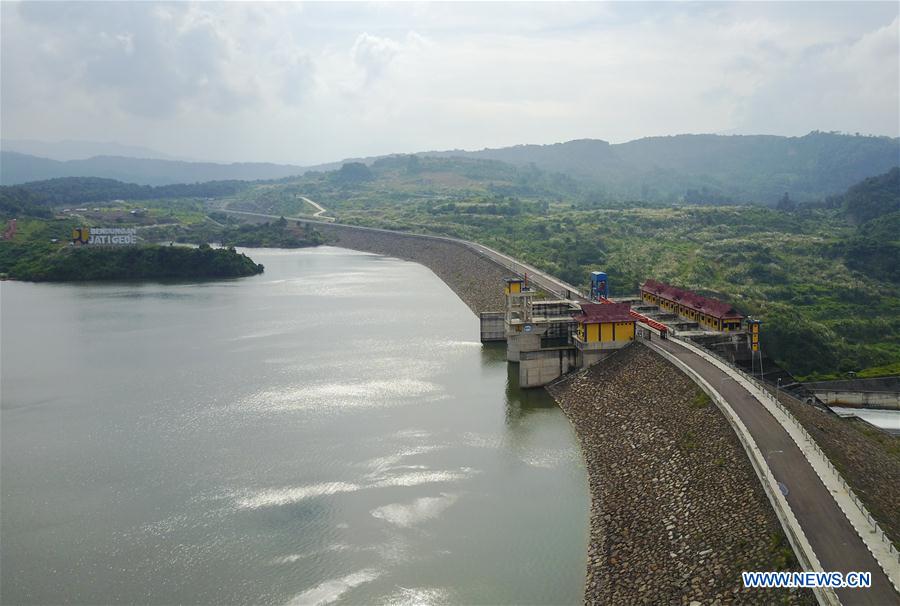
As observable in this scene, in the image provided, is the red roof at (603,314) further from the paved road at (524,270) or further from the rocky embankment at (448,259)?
the rocky embankment at (448,259)

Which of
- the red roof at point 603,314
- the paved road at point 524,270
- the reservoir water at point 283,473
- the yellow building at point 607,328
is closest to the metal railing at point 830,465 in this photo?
the yellow building at point 607,328

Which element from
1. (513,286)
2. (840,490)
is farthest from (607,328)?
(840,490)

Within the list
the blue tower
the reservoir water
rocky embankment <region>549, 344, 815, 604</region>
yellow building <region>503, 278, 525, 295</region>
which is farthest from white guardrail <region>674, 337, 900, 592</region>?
the blue tower

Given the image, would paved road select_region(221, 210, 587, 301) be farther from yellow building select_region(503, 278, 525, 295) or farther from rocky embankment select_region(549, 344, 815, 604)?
rocky embankment select_region(549, 344, 815, 604)

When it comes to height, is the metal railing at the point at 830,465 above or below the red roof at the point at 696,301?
below

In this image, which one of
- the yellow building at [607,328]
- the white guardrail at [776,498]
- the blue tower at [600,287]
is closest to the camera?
the white guardrail at [776,498]

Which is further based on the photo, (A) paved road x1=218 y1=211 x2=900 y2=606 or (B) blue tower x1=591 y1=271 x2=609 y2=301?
(B) blue tower x1=591 y1=271 x2=609 y2=301
